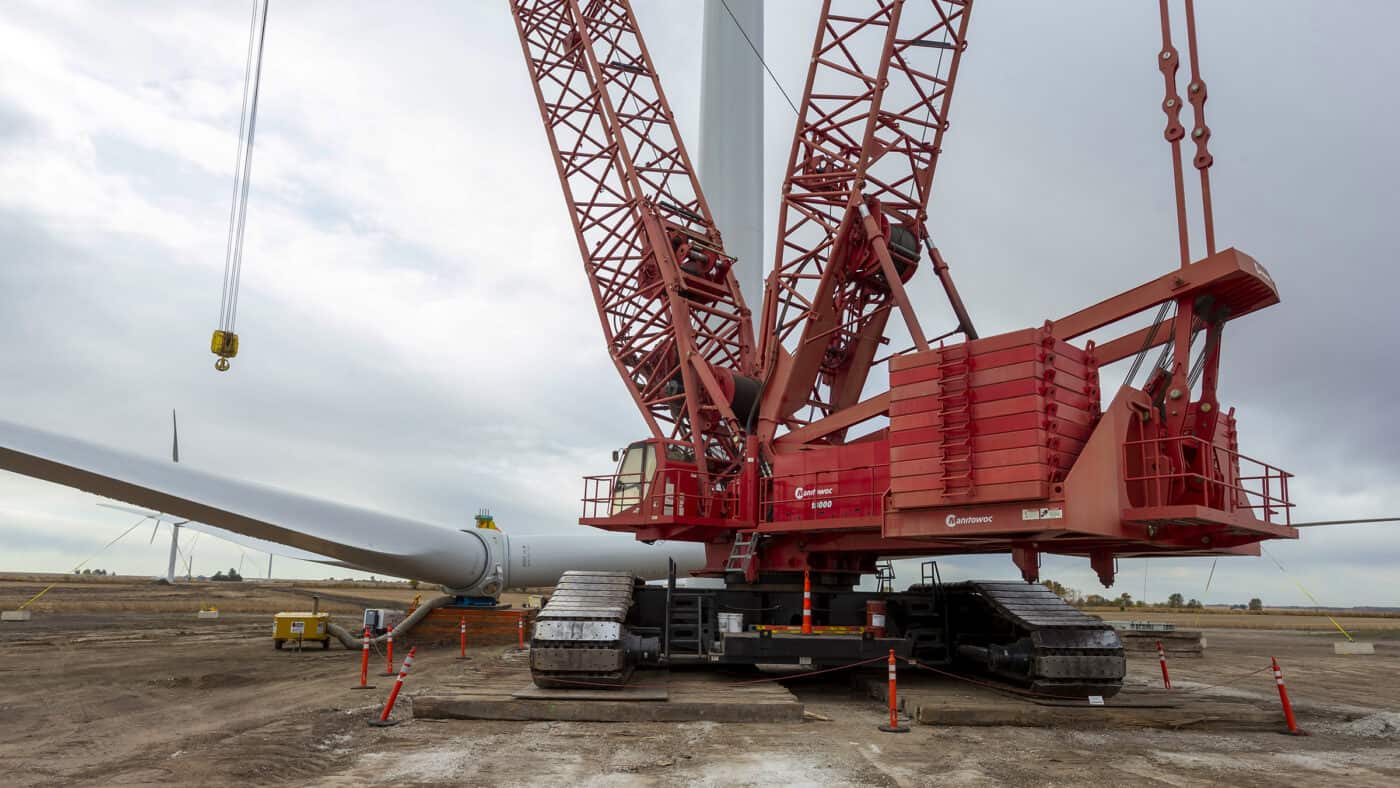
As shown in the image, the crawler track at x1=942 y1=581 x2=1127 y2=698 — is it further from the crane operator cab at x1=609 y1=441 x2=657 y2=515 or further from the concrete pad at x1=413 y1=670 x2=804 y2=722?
the crane operator cab at x1=609 y1=441 x2=657 y2=515

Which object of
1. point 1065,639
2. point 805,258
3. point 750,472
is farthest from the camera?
point 805,258

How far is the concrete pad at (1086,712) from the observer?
11359mm

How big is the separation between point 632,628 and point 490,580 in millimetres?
12148

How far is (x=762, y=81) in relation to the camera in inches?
1188

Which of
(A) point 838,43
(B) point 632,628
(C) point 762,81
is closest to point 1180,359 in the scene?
(B) point 632,628

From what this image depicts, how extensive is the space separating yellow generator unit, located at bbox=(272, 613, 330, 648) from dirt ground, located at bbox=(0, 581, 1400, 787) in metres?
4.59

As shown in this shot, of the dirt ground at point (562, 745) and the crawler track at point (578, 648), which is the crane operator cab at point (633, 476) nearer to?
the crawler track at point (578, 648)

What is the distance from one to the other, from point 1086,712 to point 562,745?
6657 millimetres

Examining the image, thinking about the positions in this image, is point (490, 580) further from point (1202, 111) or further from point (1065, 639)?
point (1202, 111)

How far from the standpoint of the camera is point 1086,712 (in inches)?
460

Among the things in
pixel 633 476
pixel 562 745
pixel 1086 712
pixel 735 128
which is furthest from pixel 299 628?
pixel 735 128

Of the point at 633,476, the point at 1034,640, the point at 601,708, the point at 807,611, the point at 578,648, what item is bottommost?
the point at 601,708

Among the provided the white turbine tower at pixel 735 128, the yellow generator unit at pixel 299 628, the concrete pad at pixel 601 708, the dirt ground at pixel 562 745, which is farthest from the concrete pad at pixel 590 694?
the white turbine tower at pixel 735 128

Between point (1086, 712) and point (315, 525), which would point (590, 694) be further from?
point (315, 525)
